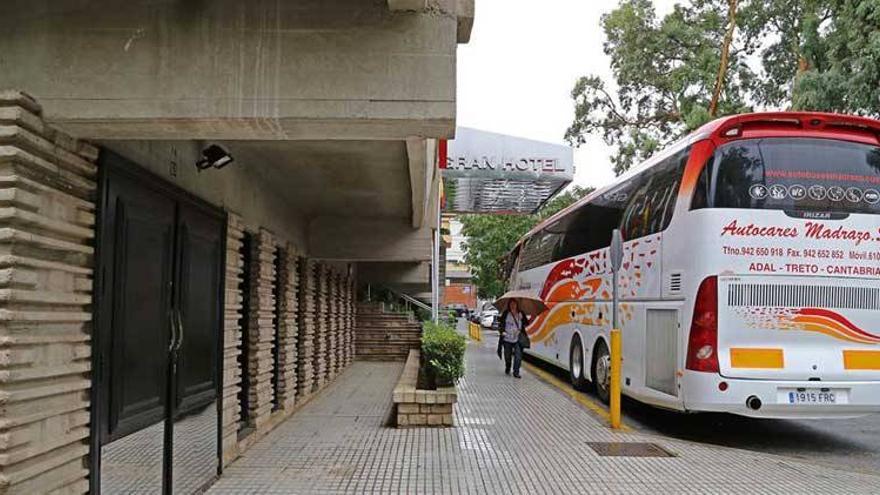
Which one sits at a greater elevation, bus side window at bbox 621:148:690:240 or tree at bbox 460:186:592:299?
tree at bbox 460:186:592:299

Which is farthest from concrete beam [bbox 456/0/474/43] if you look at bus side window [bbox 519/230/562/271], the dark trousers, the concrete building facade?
the dark trousers

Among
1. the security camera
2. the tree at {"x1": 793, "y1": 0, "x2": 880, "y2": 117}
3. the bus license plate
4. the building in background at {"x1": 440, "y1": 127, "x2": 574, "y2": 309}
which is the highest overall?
the tree at {"x1": 793, "y1": 0, "x2": 880, "y2": 117}

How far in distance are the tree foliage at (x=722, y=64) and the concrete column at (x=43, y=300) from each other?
46.3 feet

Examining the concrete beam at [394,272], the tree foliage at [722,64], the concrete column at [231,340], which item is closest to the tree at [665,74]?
the tree foliage at [722,64]

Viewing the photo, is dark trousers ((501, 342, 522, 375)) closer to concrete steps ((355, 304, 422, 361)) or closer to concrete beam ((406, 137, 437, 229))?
concrete steps ((355, 304, 422, 361))

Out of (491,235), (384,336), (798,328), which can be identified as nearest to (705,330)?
(798,328)

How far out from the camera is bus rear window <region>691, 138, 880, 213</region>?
7.84 m

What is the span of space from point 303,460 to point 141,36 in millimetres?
4298

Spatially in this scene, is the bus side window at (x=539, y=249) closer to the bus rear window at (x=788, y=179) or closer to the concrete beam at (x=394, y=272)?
the concrete beam at (x=394, y=272)

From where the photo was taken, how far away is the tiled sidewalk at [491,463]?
6.05 metres

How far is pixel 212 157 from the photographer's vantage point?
564 centimetres

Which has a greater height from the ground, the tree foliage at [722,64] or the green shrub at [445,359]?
the tree foliage at [722,64]

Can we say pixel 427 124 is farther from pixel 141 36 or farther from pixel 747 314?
pixel 747 314

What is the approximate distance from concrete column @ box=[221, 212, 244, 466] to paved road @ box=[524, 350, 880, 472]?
523cm
